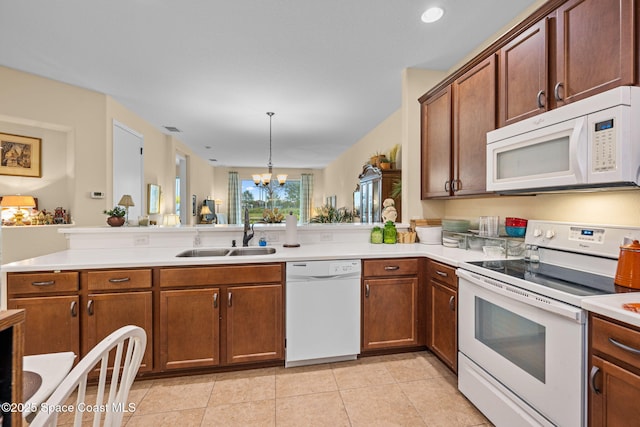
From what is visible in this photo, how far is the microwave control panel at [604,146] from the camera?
4.49 feet

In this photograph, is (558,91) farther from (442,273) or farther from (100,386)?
(100,386)

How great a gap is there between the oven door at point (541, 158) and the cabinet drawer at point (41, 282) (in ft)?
9.23

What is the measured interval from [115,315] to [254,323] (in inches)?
35.7

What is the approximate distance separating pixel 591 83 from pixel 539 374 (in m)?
1.42

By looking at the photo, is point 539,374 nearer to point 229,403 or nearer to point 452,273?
point 452,273

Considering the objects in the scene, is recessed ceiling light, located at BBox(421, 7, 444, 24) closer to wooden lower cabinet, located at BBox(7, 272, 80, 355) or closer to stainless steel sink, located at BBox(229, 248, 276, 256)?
stainless steel sink, located at BBox(229, 248, 276, 256)

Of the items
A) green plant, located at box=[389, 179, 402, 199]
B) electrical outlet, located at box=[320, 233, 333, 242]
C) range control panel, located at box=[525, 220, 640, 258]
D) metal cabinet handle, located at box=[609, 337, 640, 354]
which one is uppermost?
green plant, located at box=[389, 179, 402, 199]

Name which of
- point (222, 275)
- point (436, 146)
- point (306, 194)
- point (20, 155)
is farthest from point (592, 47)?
point (306, 194)

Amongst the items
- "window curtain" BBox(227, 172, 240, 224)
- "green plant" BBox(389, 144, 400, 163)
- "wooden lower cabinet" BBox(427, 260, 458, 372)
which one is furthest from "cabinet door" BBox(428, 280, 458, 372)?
"window curtain" BBox(227, 172, 240, 224)

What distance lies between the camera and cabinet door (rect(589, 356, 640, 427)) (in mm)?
1099

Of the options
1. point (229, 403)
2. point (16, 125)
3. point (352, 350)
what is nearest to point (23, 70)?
point (16, 125)

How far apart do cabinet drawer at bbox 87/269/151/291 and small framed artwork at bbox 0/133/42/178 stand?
251 cm

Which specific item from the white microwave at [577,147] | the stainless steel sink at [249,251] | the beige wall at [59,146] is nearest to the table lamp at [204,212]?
the beige wall at [59,146]

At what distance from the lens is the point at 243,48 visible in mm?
2787
